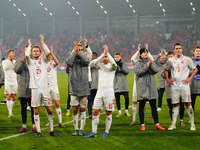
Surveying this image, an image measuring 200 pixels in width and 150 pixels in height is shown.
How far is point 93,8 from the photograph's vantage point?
1988 inches

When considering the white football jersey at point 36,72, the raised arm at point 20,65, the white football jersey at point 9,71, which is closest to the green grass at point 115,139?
the white football jersey at point 36,72

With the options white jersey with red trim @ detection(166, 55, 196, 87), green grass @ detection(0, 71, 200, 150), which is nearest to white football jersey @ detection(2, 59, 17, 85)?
green grass @ detection(0, 71, 200, 150)

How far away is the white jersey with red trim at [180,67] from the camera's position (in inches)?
389

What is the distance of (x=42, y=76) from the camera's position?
9.02 meters

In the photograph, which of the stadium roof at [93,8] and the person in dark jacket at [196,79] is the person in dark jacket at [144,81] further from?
the stadium roof at [93,8]

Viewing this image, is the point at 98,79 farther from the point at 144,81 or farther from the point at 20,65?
the point at 20,65

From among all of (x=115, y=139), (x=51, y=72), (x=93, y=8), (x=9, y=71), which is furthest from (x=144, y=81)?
(x=93, y=8)

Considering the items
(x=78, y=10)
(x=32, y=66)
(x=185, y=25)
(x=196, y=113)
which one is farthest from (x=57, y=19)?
(x=32, y=66)

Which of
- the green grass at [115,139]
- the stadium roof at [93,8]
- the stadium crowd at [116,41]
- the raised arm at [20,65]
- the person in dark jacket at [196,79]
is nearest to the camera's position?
the green grass at [115,139]

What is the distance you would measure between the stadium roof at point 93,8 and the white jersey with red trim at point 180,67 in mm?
36235

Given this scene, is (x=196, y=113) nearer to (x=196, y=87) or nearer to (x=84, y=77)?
(x=196, y=87)

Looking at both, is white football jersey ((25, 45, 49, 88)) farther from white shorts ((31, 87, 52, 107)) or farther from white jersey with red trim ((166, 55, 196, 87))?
white jersey with red trim ((166, 55, 196, 87))

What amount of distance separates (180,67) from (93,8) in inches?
1635

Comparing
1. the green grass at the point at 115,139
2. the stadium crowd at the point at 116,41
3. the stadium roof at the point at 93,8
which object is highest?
the stadium roof at the point at 93,8
